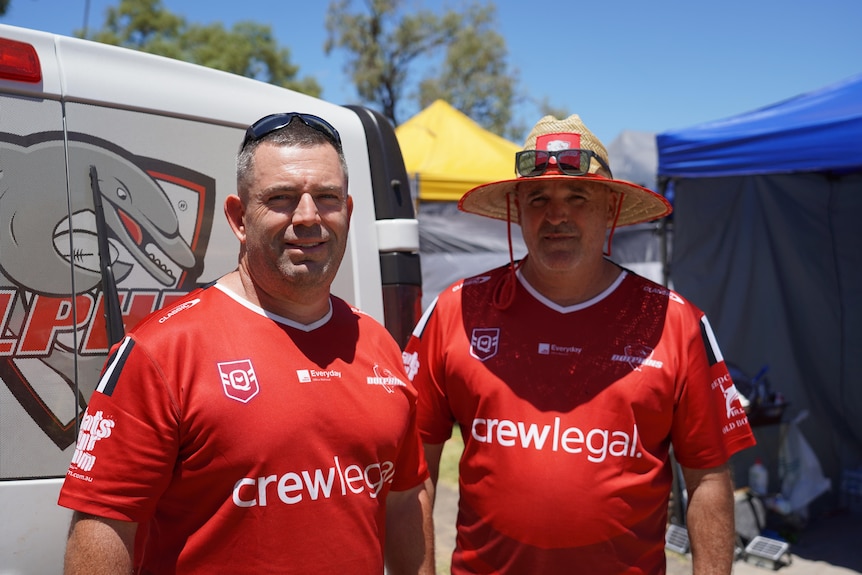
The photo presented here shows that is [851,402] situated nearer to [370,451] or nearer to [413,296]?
[413,296]

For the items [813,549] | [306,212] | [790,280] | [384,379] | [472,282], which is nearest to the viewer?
[306,212]

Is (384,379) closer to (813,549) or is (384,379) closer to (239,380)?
(239,380)

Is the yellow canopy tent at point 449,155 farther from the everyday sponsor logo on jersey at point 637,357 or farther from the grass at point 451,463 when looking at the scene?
the everyday sponsor logo on jersey at point 637,357

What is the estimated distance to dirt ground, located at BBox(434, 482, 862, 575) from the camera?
4598mm

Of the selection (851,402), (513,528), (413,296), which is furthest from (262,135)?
(851,402)

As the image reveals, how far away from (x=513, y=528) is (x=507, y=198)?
1.09m

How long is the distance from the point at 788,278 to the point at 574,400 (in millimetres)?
4601

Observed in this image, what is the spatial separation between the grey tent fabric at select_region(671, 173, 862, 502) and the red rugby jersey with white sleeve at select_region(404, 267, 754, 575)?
3.86 m

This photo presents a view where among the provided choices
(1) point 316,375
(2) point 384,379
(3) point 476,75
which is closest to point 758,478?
(2) point 384,379

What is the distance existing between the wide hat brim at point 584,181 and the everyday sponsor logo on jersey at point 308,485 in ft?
3.21

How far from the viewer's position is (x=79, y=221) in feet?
5.90

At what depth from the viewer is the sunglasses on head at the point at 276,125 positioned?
1620 mm

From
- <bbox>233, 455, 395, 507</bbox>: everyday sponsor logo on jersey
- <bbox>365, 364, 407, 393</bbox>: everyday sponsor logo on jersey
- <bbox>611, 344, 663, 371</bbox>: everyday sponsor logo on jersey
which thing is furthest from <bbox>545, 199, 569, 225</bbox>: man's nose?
<bbox>233, 455, 395, 507</bbox>: everyday sponsor logo on jersey

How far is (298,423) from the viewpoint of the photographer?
1.54 meters
